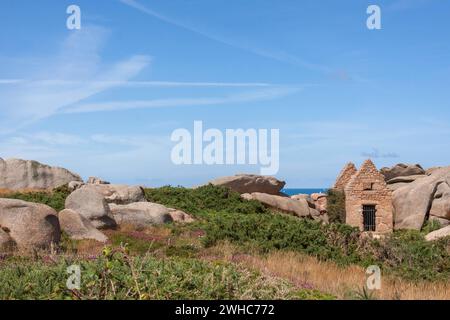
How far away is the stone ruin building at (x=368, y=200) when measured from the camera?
119 ft

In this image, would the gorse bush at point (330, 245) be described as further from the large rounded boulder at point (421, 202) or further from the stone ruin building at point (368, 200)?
the large rounded boulder at point (421, 202)

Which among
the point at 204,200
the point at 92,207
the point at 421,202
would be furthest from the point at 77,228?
the point at 421,202

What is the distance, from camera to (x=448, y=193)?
36469 millimetres

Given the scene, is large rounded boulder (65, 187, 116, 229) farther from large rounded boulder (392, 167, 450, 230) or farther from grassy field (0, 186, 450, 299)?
large rounded boulder (392, 167, 450, 230)

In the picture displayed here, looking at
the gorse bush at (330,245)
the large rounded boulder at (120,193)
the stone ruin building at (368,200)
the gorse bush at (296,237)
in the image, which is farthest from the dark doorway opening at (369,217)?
the gorse bush at (296,237)

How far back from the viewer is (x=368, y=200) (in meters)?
36.4

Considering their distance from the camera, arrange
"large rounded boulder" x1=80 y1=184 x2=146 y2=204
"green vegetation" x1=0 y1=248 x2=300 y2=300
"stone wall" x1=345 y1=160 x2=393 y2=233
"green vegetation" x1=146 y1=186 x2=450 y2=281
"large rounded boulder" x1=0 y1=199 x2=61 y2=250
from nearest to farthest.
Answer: "green vegetation" x1=0 y1=248 x2=300 y2=300, "green vegetation" x1=146 y1=186 x2=450 y2=281, "large rounded boulder" x1=0 y1=199 x2=61 y2=250, "large rounded boulder" x1=80 y1=184 x2=146 y2=204, "stone wall" x1=345 y1=160 x2=393 y2=233

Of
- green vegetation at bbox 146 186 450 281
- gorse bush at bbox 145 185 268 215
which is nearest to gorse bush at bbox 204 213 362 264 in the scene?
green vegetation at bbox 146 186 450 281

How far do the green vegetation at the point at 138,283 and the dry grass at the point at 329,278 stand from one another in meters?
1.03

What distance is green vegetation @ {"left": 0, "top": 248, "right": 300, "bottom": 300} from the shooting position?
8461mm

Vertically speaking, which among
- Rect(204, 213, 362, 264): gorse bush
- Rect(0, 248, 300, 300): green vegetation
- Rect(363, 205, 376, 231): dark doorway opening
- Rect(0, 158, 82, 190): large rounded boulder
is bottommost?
Rect(363, 205, 376, 231): dark doorway opening
